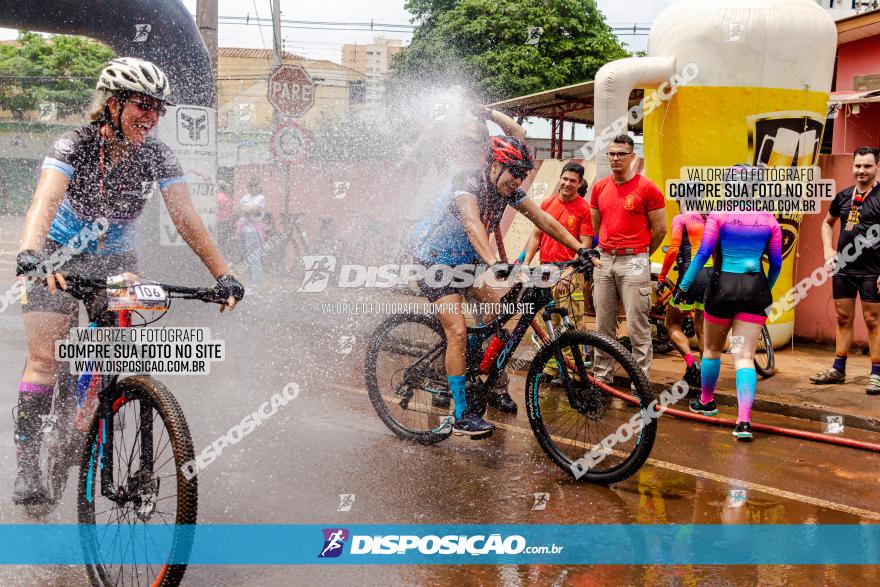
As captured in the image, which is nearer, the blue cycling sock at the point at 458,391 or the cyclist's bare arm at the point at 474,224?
the cyclist's bare arm at the point at 474,224

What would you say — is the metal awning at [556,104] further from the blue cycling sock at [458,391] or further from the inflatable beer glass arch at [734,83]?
the blue cycling sock at [458,391]

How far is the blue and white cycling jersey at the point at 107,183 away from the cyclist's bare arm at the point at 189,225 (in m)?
0.05

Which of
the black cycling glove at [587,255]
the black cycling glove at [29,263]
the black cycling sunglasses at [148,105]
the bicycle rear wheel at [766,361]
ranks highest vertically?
the black cycling sunglasses at [148,105]

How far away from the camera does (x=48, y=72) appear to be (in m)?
45.0

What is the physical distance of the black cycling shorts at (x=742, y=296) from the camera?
6.74 meters

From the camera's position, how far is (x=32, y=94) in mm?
44844

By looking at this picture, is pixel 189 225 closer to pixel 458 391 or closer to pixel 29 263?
pixel 29 263

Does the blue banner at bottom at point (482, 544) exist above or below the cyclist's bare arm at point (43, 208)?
below

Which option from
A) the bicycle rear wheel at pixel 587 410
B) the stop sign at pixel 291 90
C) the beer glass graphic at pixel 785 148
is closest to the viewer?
the bicycle rear wheel at pixel 587 410

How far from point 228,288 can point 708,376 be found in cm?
474

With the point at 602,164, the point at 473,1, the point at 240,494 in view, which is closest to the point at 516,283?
the point at 240,494

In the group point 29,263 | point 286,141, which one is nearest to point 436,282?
point 29,263

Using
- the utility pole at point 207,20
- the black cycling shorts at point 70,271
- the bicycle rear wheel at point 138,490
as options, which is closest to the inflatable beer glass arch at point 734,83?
the black cycling shorts at point 70,271

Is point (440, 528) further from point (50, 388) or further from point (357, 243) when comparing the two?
point (357, 243)
